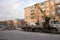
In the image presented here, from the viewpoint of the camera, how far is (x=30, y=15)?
367 ft

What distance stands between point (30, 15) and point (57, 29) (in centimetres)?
7221

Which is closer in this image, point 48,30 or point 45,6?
point 48,30

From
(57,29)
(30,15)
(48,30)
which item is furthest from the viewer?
(30,15)

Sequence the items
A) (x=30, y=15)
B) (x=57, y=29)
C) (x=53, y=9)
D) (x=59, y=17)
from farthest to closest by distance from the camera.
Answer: (x=30, y=15), (x=53, y=9), (x=59, y=17), (x=57, y=29)

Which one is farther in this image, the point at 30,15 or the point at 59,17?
the point at 30,15

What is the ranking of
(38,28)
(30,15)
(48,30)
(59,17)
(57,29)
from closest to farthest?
(57,29), (48,30), (38,28), (59,17), (30,15)

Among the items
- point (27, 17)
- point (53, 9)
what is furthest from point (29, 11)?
point (53, 9)

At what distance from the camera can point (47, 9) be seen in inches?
3482

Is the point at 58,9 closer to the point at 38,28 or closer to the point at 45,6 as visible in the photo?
the point at 45,6

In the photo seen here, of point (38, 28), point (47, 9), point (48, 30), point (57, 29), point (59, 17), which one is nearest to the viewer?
point (57, 29)

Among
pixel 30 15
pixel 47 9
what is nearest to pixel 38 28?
pixel 47 9

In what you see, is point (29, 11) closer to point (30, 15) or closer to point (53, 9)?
point (30, 15)

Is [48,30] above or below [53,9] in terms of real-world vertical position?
below

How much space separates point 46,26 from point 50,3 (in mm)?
41539
